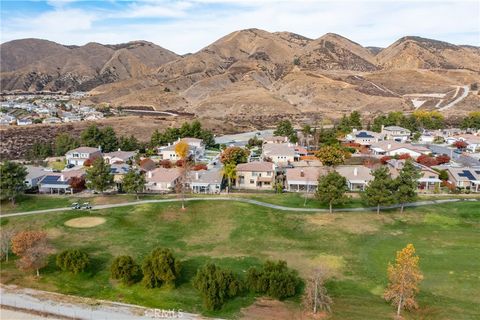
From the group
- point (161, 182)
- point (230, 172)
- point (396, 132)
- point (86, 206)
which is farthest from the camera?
point (396, 132)

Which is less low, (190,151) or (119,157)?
(190,151)

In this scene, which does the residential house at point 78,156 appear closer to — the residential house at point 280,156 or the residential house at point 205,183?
the residential house at point 205,183

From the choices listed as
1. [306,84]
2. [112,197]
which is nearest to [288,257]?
[112,197]

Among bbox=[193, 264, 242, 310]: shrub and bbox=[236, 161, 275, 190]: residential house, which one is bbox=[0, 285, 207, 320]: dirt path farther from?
bbox=[236, 161, 275, 190]: residential house

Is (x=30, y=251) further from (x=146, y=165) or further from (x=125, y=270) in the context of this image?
(x=146, y=165)

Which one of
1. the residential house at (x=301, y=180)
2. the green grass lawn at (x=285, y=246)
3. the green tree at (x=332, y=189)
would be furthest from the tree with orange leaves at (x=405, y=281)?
the residential house at (x=301, y=180)

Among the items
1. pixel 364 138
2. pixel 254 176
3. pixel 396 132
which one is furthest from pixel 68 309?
pixel 396 132

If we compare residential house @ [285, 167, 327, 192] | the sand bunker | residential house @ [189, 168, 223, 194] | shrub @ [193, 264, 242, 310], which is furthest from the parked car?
→ residential house @ [285, 167, 327, 192]

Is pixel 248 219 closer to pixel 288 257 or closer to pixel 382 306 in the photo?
pixel 288 257
